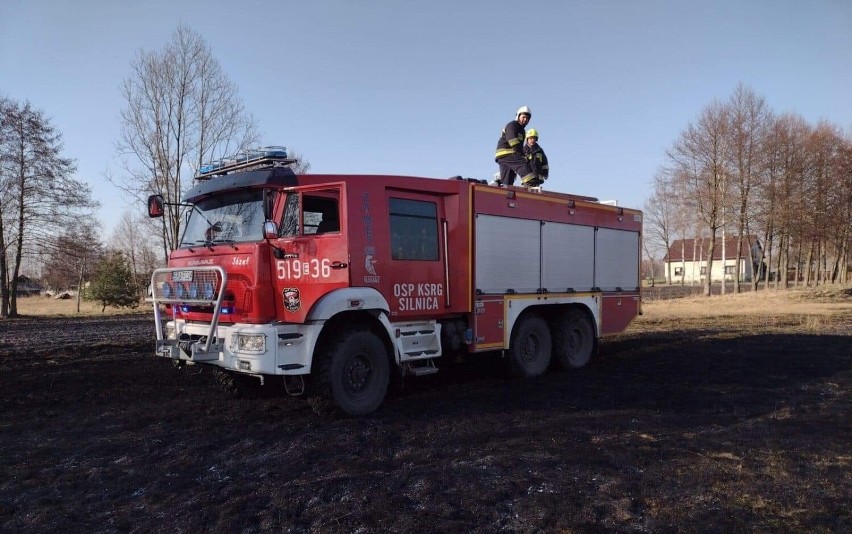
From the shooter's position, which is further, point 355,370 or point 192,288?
point 192,288

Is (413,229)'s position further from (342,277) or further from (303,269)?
(303,269)

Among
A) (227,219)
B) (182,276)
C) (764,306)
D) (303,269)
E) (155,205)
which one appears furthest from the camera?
(764,306)

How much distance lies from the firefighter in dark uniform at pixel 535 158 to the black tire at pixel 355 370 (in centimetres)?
475

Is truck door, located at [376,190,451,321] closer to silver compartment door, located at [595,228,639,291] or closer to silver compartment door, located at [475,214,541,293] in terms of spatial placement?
silver compartment door, located at [475,214,541,293]

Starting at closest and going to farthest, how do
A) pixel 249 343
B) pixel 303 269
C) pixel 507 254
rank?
pixel 249 343 < pixel 303 269 < pixel 507 254

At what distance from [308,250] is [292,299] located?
59cm

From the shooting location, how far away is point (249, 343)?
638 cm

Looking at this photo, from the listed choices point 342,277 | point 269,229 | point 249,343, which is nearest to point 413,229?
point 342,277

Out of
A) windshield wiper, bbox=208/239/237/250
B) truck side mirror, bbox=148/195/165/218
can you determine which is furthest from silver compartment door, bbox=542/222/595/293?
truck side mirror, bbox=148/195/165/218

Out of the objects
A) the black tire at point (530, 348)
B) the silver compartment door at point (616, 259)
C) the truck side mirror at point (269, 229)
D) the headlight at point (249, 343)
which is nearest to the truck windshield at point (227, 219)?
the truck side mirror at point (269, 229)

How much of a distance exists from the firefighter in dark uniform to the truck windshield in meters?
5.12

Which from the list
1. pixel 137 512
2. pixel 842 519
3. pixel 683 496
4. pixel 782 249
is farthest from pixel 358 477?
pixel 782 249

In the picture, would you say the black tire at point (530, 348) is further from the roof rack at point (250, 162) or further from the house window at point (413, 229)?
the roof rack at point (250, 162)

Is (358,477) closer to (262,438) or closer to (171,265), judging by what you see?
(262,438)
